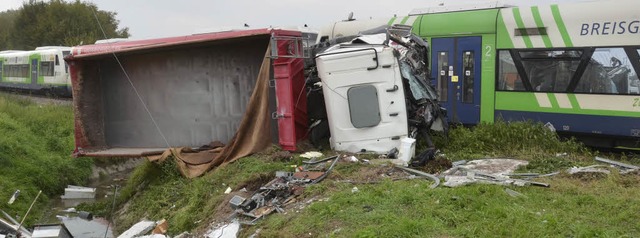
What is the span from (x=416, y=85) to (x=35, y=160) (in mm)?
8077

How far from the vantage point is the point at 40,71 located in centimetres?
2548

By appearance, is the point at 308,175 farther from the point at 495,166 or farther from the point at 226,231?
the point at 495,166

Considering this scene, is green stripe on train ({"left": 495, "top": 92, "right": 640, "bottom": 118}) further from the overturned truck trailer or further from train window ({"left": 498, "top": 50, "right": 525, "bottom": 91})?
the overturned truck trailer

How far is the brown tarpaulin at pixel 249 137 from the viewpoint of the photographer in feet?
26.9

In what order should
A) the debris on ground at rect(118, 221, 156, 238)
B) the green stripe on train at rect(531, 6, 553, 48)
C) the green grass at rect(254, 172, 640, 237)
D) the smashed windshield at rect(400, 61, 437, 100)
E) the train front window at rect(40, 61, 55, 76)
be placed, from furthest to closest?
the train front window at rect(40, 61, 55, 76) < the green stripe on train at rect(531, 6, 553, 48) < the smashed windshield at rect(400, 61, 437, 100) < the debris on ground at rect(118, 221, 156, 238) < the green grass at rect(254, 172, 640, 237)

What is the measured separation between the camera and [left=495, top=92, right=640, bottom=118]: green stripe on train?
32.1 feet

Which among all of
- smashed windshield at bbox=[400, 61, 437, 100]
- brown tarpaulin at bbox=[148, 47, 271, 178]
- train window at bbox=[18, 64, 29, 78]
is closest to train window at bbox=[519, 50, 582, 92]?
smashed windshield at bbox=[400, 61, 437, 100]

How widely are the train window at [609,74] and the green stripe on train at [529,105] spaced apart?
13.5 inches

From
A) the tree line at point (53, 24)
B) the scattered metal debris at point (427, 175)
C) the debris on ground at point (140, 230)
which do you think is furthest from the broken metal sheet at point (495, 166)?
the tree line at point (53, 24)

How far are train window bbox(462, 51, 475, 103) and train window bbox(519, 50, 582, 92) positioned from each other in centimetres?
102

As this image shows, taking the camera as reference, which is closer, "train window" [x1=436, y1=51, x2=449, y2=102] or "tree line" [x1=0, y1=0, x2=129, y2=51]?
"train window" [x1=436, y1=51, x2=449, y2=102]

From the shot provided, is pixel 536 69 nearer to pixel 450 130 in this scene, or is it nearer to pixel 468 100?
pixel 468 100

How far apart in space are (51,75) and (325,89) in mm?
20309

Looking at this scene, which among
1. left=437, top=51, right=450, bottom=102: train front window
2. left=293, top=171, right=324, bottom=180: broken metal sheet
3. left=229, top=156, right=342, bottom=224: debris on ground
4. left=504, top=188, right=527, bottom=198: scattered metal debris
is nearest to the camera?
left=504, top=188, right=527, bottom=198: scattered metal debris
